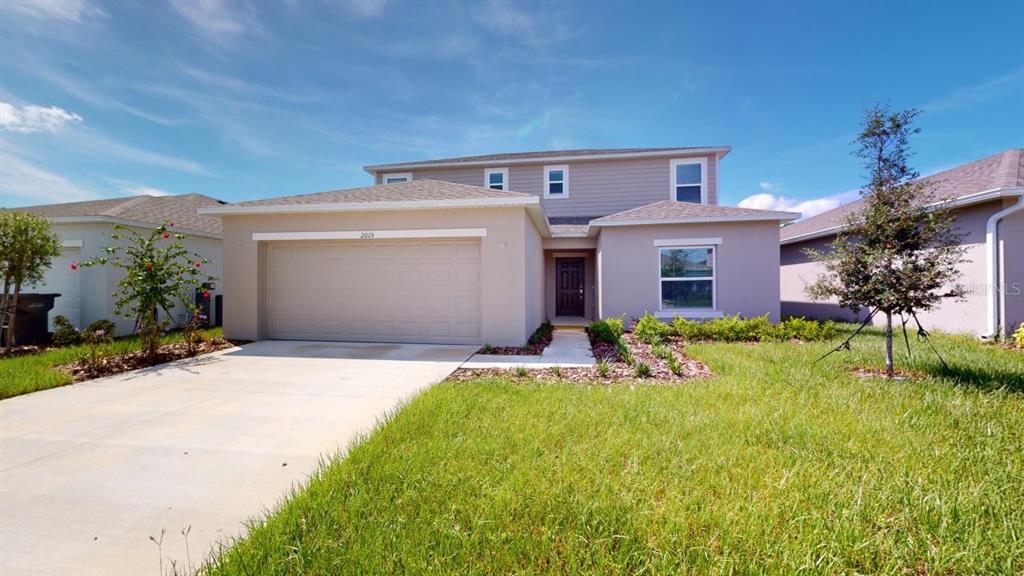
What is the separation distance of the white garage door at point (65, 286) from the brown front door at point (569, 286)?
14.3 metres

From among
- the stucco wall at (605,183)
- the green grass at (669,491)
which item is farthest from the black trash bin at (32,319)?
the stucco wall at (605,183)

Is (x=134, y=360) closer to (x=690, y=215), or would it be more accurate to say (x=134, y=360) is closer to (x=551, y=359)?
(x=551, y=359)

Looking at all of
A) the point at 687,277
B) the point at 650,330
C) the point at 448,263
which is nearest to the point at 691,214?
the point at 687,277

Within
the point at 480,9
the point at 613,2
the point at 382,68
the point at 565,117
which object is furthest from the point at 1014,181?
the point at 382,68

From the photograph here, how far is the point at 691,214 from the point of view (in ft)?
35.0

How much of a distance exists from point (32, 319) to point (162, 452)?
32.6 feet

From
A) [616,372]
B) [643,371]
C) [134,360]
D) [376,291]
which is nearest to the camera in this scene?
[643,371]

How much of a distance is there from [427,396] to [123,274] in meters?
11.5

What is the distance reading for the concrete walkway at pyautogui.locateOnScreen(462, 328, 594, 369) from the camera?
676 cm

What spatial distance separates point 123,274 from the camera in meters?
10.4

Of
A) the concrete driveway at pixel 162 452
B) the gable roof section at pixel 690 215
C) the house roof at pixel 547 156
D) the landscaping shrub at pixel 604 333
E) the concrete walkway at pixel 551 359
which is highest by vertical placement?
the house roof at pixel 547 156

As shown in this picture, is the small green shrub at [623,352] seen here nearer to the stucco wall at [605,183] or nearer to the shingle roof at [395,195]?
the shingle roof at [395,195]

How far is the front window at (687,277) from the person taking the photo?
35.4ft

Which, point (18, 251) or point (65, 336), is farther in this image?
point (65, 336)
